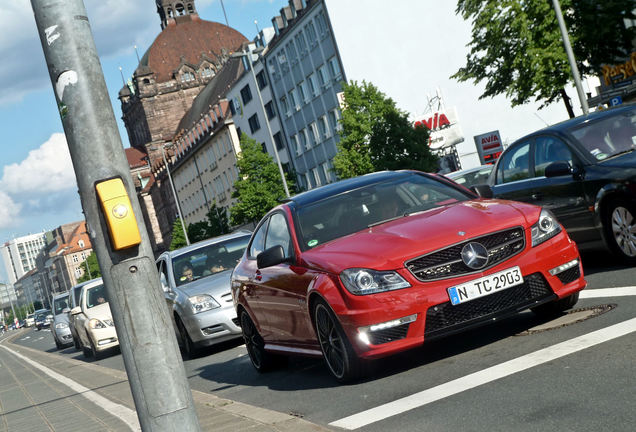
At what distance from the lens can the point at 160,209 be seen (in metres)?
130

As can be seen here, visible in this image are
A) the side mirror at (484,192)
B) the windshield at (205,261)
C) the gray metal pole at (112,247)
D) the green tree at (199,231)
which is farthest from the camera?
the green tree at (199,231)

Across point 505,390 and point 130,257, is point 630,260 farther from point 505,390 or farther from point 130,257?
point 130,257

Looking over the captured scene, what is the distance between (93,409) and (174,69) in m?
121

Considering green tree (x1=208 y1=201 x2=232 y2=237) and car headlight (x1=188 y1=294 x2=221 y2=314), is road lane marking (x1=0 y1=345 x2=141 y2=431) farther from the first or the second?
green tree (x1=208 y1=201 x2=232 y2=237)

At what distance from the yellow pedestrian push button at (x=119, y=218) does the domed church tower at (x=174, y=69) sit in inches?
4826

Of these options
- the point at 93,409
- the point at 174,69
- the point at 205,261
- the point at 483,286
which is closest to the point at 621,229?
the point at 483,286

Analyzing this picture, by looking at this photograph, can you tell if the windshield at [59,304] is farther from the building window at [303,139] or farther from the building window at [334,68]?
the building window at [303,139]

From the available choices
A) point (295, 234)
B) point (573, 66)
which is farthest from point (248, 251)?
point (573, 66)

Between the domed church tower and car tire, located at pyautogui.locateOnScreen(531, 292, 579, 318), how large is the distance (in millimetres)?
119155

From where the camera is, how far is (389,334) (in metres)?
6.91

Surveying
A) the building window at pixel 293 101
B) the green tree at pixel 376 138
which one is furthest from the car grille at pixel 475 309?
the building window at pixel 293 101

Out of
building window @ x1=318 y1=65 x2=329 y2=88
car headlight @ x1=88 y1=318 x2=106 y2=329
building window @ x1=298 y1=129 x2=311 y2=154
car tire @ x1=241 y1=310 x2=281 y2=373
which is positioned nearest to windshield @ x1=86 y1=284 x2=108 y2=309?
car headlight @ x1=88 y1=318 x2=106 y2=329

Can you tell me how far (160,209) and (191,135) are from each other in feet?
97.2

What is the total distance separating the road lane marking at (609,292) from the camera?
8.15 m
